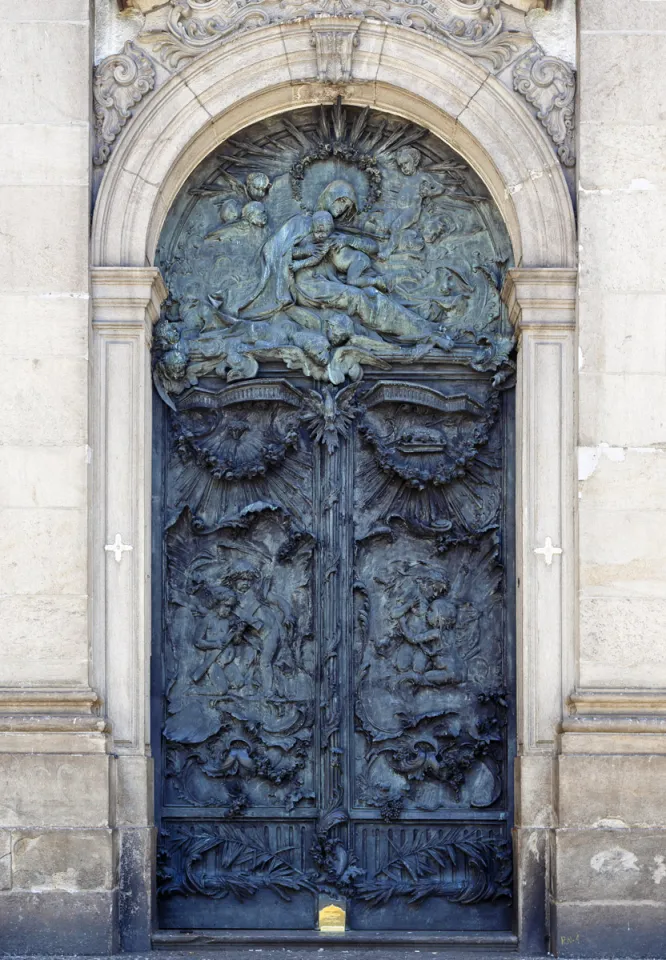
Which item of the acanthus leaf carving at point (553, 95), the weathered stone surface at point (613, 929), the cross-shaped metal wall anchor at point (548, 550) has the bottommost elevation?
the weathered stone surface at point (613, 929)

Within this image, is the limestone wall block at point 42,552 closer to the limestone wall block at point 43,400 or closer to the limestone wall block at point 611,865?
the limestone wall block at point 43,400

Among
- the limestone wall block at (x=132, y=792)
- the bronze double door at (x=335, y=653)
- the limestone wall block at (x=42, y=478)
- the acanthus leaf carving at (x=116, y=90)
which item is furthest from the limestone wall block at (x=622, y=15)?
the limestone wall block at (x=132, y=792)

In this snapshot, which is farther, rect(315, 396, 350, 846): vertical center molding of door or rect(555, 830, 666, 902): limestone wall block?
rect(315, 396, 350, 846): vertical center molding of door

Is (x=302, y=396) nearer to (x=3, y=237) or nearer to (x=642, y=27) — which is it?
(x=3, y=237)

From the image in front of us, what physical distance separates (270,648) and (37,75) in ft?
14.0

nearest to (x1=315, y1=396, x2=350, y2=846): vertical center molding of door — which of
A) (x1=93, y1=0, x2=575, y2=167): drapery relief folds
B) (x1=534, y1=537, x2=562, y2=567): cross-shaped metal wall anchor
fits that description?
(x1=534, y1=537, x2=562, y2=567): cross-shaped metal wall anchor

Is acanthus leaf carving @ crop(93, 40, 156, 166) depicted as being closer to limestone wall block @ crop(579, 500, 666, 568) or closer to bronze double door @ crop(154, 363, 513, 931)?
bronze double door @ crop(154, 363, 513, 931)

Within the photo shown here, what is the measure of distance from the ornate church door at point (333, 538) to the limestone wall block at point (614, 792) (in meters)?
0.81

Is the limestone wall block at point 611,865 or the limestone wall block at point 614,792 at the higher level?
the limestone wall block at point 614,792

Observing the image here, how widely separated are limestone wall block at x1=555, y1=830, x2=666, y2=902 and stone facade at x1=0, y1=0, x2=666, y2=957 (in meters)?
0.01

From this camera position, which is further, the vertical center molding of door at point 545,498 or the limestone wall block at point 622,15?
the limestone wall block at point 622,15

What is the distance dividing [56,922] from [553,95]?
6.46m

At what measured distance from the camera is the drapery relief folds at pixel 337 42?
10.3m

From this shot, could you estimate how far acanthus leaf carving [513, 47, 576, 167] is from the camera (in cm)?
1031
